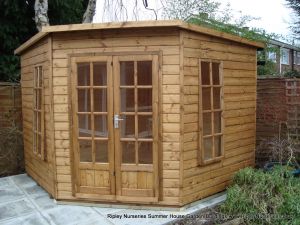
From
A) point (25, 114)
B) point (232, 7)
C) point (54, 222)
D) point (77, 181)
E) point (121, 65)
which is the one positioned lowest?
point (54, 222)

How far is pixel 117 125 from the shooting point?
4.11 m

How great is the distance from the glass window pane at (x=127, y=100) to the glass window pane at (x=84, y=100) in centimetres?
45

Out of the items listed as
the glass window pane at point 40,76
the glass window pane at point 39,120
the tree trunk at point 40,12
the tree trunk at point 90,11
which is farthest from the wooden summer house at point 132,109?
the tree trunk at point 90,11

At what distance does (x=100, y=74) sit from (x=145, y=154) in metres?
1.19

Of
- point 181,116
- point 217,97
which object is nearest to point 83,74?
point 181,116

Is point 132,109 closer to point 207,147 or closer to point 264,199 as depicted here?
point 207,147

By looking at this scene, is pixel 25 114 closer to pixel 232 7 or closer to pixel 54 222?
pixel 54 222

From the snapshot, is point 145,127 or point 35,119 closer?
point 145,127

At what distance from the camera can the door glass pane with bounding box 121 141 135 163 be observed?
4129 millimetres

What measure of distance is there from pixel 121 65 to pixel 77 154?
1338 millimetres

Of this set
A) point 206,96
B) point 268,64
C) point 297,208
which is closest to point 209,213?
point 297,208

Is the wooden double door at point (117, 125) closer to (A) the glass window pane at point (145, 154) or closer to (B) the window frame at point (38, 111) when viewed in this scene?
(A) the glass window pane at point (145, 154)

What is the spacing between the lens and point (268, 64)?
10305 mm

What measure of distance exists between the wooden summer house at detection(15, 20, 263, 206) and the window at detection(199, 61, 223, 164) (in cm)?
1
